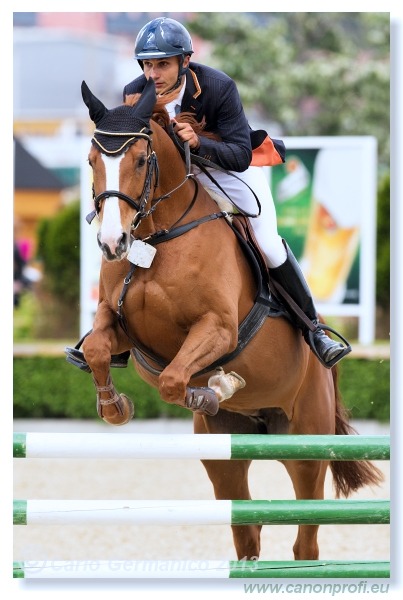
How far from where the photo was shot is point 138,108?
373 centimetres

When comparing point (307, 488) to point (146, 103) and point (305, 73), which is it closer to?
point (146, 103)

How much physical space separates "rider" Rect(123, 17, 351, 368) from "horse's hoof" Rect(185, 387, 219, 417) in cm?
88

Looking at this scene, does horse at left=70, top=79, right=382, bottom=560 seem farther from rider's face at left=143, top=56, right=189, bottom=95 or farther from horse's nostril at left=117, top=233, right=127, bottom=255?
rider's face at left=143, top=56, right=189, bottom=95

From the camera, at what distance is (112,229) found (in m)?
3.48

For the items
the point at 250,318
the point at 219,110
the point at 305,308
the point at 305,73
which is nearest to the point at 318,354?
the point at 305,308

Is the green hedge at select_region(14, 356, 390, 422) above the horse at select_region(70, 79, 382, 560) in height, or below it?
below

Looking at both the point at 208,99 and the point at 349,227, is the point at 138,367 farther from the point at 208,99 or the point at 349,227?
the point at 349,227

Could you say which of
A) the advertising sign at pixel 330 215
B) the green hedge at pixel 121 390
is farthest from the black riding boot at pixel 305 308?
the advertising sign at pixel 330 215

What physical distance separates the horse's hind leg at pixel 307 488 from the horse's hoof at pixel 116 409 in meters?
1.26

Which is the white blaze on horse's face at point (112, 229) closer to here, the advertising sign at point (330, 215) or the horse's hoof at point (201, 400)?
the horse's hoof at point (201, 400)

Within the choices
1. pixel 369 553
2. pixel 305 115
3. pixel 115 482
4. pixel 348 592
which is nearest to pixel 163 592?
pixel 348 592

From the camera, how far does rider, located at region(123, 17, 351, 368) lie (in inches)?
156

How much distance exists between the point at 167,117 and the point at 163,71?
0.19 metres

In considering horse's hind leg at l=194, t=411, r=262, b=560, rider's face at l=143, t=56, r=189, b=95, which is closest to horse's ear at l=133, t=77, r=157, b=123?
rider's face at l=143, t=56, r=189, b=95
